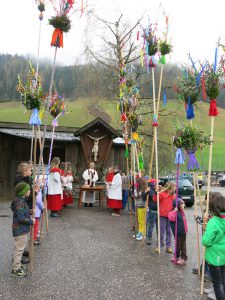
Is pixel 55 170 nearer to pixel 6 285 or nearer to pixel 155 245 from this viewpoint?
pixel 155 245

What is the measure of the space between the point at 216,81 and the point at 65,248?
4.68 m

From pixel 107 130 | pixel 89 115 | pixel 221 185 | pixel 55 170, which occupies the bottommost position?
pixel 221 185

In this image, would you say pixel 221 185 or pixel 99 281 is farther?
pixel 221 185

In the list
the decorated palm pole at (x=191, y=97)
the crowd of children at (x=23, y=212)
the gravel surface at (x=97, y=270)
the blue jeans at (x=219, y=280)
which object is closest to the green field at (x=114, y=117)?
the decorated palm pole at (x=191, y=97)

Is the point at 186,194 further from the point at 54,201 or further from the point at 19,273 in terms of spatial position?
the point at 19,273

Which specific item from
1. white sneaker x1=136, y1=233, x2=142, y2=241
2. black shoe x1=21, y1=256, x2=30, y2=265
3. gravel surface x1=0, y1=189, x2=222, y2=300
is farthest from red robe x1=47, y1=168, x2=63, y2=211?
black shoe x1=21, y1=256, x2=30, y2=265

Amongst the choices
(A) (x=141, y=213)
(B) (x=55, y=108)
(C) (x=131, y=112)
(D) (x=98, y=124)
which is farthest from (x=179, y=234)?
(D) (x=98, y=124)

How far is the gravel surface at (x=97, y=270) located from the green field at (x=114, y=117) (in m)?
2.19

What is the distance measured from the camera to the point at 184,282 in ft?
18.0

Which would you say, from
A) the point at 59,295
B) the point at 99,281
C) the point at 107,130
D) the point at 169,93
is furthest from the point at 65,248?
the point at 169,93

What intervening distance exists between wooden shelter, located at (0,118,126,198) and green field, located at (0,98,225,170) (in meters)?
1.88

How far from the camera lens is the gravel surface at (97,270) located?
493cm

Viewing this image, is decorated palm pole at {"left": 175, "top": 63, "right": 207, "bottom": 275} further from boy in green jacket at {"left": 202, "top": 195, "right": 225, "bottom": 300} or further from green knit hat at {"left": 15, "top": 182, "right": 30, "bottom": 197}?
green knit hat at {"left": 15, "top": 182, "right": 30, "bottom": 197}

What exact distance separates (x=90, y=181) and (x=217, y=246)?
9.79m
